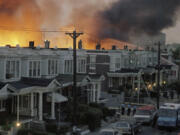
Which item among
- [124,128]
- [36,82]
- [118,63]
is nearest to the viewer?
[124,128]

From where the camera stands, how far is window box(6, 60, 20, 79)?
2742 cm

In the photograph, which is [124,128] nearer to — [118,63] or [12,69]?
[12,69]

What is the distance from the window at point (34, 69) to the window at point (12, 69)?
6.25 feet

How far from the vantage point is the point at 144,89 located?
169ft

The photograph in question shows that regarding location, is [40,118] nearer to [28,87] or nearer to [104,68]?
[28,87]

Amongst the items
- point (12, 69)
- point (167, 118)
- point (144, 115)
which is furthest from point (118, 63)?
point (12, 69)

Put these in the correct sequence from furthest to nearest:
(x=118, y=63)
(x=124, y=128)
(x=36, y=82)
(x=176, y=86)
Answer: (x=176, y=86) < (x=118, y=63) < (x=36, y=82) < (x=124, y=128)

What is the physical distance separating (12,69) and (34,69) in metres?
3.23

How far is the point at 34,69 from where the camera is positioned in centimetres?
3089

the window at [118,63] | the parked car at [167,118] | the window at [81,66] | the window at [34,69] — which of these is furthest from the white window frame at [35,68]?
the window at [118,63]

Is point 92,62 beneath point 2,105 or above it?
above

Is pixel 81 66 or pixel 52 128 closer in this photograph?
pixel 52 128

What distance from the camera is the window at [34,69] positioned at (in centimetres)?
3032

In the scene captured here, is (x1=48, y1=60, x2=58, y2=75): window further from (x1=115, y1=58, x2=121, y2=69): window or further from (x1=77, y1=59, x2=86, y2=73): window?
(x1=115, y1=58, x2=121, y2=69): window
